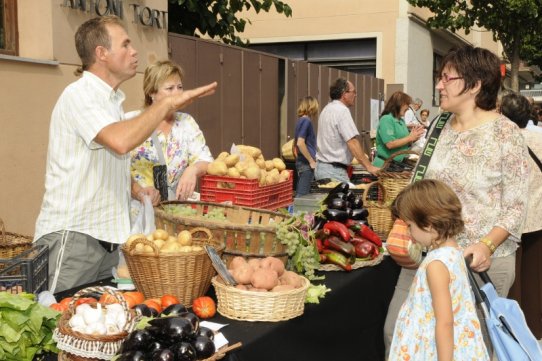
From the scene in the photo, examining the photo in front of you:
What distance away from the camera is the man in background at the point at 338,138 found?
6.88 metres

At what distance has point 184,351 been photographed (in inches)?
82.3

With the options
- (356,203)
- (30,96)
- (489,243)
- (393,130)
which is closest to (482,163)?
(489,243)

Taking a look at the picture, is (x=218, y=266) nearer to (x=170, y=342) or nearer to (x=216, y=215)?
(x=170, y=342)

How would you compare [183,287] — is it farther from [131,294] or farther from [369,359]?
[369,359]

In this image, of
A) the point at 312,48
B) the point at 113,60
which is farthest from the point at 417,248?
the point at 312,48

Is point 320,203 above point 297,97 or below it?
below

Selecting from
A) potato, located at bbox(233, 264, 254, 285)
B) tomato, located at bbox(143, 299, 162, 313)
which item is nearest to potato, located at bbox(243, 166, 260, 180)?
potato, located at bbox(233, 264, 254, 285)

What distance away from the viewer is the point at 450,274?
2572 mm

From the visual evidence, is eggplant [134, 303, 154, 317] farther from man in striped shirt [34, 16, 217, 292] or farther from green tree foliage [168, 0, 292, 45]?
green tree foliage [168, 0, 292, 45]

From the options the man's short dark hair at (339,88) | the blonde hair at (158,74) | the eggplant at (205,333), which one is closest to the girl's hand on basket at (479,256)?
the eggplant at (205,333)

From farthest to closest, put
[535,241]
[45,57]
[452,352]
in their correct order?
[45,57]
[535,241]
[452,352]

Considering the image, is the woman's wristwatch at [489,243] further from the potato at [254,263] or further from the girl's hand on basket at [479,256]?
the potato at [254,263]

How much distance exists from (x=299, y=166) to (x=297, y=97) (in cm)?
522

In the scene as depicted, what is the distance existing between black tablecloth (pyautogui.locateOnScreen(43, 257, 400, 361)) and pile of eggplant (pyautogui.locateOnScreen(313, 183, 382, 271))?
9 cm
